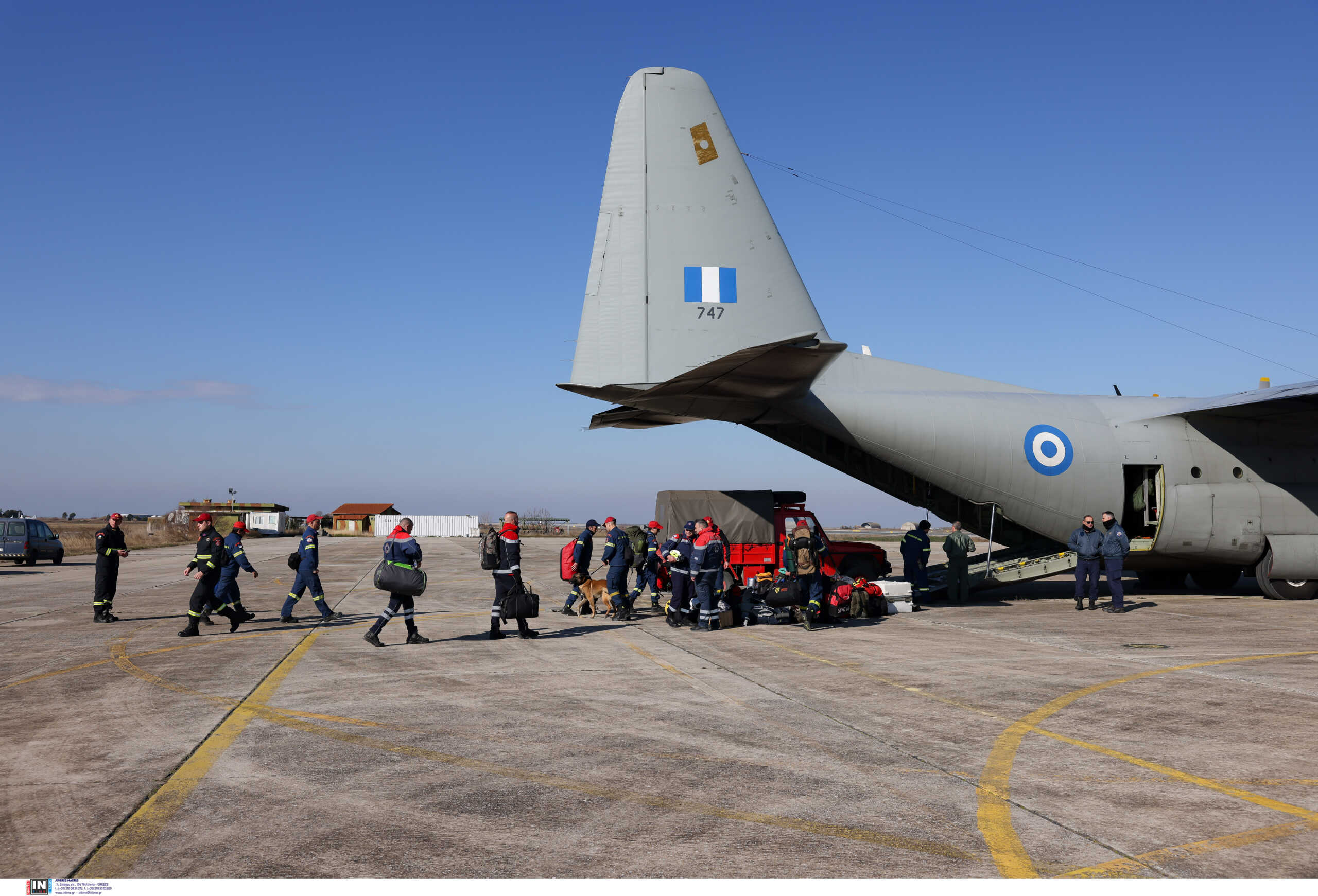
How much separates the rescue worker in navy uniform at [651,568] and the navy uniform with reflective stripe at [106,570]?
31.1 feet

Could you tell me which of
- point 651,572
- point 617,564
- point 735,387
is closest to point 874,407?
point 735,387

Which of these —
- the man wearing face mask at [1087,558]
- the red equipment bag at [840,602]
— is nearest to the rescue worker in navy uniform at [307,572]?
the red equipment bag at [840,602]

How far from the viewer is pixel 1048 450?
720 inches

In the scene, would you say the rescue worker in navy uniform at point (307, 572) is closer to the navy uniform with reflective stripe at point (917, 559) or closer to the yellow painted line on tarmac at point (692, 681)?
the yellow painted line on tarmac at point (692, 681)

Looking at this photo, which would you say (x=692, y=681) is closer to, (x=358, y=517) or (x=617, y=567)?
(x=617, y=567)

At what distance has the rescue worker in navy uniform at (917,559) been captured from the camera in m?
18.5

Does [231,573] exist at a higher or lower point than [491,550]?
lower

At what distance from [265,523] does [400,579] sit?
263 feet

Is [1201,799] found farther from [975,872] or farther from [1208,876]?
[975,872]

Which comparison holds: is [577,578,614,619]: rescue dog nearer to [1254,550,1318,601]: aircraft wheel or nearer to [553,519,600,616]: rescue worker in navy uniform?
[553,519,600,616]: rescue worker in navy uniform

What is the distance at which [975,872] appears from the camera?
4.30 metres

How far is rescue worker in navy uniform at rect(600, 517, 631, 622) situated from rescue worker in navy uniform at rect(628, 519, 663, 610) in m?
0.26

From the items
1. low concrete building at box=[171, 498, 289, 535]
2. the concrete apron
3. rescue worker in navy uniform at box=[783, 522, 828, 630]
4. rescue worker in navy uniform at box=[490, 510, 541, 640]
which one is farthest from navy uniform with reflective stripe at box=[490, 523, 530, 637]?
low concrete building at box=[171, 498, 289, 535]
